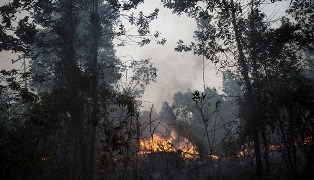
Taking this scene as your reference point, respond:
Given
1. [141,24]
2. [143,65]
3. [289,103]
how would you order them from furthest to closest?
[143,65] → [141,24] → [289,103]

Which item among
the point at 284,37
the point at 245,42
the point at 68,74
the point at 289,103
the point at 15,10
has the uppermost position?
the point at 15,10

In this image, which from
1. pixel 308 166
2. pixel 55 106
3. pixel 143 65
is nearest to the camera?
pixel 308 166

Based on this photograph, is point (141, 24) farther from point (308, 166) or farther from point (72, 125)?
point (308, 166)

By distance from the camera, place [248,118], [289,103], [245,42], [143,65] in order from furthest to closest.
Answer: [143,65] < [245,42] < [248,118] < [289,103]

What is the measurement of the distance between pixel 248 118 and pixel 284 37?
22.2 ft

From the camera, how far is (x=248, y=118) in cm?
1363

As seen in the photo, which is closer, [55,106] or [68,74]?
[55,106]

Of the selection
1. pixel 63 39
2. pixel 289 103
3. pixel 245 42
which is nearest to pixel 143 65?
pixel 63 39

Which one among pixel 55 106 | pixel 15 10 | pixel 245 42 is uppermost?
pixel 15 10

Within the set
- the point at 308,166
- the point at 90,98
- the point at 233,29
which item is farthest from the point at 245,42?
the point at 90,98

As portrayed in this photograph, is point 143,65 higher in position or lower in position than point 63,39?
higher

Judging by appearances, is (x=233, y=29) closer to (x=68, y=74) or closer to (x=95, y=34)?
(x=95, y=34)

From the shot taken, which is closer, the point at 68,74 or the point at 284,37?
the point at 284,37

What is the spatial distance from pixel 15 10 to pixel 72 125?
769cm
